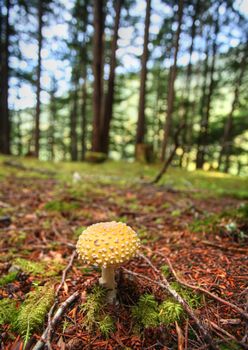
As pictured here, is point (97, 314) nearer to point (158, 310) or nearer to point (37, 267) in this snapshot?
point (158, 310)

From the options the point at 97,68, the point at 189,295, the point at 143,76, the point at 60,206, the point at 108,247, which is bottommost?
the point at 189,295

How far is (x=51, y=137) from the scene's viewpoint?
24391mm

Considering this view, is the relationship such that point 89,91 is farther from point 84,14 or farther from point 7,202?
point 7,202

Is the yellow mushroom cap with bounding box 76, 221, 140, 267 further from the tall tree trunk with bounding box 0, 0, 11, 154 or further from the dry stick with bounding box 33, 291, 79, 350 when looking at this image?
the tall tree trunk with bounding box 0, 0, 11, 154

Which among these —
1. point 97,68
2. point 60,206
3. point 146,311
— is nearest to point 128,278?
point 146,311

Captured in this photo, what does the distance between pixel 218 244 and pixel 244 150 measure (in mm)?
17014

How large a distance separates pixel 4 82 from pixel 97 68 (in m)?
5.64

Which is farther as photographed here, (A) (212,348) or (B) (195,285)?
(B) (195,285)

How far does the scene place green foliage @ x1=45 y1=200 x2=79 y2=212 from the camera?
407 cm

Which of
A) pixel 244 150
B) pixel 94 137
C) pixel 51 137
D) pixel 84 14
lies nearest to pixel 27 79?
pixel 84 14

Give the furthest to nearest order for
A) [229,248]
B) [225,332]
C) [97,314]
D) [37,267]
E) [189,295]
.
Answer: [229,248]
[37,267]
[189,295]
[97,314]
[225,332]

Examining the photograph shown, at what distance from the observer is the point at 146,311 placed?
5.70 feet

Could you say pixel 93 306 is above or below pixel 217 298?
below

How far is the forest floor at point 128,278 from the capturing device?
1597 mm
